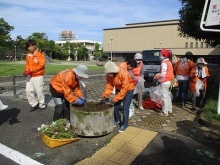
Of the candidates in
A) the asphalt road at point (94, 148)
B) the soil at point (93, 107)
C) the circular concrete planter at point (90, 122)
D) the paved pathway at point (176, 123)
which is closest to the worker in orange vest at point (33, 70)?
the asphalt road at point (94, 148)

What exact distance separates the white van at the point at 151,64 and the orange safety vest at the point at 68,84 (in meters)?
9.04

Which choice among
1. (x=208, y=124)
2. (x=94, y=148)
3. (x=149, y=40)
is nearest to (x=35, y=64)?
(x=94, y=148)

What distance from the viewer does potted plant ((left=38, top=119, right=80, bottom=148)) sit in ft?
13.1

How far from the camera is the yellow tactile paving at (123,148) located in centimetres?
362

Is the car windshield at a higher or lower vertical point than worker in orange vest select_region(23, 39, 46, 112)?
higher

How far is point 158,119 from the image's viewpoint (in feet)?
19.0

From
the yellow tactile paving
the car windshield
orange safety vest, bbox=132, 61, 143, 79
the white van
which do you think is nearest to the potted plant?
the yellow tactile paving

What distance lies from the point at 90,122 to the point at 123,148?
0.78 m

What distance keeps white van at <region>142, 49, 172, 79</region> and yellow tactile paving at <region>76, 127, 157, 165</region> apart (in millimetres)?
8686

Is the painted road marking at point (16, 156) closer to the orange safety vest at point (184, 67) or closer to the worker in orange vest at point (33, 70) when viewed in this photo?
the worker in orange vest at point (33, 70)

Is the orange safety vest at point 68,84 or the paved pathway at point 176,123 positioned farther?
the paved pathway at point 176,123

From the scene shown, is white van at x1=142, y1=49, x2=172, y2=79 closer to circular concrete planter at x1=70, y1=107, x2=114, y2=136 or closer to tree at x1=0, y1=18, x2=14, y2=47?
circular concrete planter at x1=70, y1=107, x2=114, y2=136

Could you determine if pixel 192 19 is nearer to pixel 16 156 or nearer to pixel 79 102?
pixel 79 102

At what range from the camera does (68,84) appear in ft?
14.6
